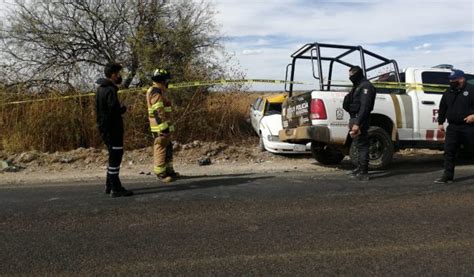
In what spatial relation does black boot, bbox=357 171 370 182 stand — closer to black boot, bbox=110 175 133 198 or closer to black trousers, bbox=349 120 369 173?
black trousers, bbox=349 120 369 173

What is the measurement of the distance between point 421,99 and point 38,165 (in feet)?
25.3

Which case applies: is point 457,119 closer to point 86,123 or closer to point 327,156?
point 327,156

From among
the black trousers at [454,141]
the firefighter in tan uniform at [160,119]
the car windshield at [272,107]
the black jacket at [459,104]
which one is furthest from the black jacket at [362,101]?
the car windshield at [272,107]

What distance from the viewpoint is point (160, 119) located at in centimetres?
743

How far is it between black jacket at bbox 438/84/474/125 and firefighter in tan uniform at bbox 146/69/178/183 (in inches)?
168

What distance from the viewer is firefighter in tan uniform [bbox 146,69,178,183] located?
741cm

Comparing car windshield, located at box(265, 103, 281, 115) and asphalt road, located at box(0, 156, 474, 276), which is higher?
car windshield, located at box(265, 103, 281, 115)

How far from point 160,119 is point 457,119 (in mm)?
4452

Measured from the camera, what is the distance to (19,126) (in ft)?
37.9

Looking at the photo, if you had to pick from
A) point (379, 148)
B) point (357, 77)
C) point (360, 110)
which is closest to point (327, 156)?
point (379, 148)

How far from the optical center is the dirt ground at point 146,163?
29.1 feet

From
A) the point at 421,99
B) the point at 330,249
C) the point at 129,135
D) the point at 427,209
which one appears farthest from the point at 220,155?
the point at 330,249

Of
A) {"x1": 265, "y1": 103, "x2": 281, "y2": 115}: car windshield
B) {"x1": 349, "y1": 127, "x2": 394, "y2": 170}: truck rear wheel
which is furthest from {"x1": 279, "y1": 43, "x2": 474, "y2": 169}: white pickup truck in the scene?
{"x1": 265, "y1": 103, "x2": 281, "y2": 115}: car windshield

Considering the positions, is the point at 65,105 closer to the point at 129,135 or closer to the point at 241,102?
the point at 129,135
